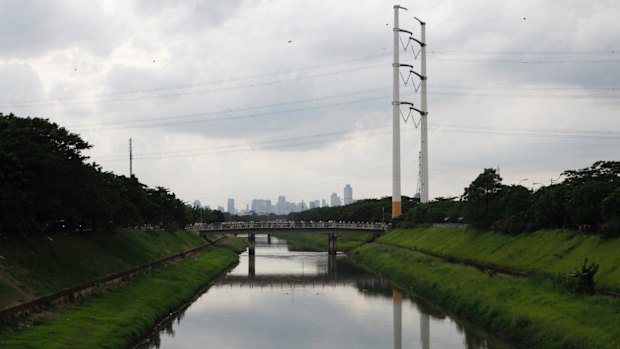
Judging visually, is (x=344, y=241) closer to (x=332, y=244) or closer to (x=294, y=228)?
(x=332, y=244)

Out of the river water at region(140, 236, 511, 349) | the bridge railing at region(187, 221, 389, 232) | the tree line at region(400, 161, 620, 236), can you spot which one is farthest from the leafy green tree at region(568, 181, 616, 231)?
the bridge railing at region(187, 221, 389, 232)

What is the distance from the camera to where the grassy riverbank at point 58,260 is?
3743 cm

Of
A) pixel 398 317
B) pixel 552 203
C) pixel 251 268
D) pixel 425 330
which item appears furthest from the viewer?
pixel 251 268

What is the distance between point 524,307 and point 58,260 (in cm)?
3005

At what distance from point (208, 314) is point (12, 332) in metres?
Result: 19.4

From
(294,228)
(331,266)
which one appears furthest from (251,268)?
(294,228)

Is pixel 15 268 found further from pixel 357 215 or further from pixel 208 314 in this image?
pixel 357 215

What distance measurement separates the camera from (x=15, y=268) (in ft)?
129

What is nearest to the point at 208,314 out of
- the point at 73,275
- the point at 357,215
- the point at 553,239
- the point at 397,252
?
the point at 73,275

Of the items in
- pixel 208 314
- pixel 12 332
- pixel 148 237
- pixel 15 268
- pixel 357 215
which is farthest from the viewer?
pixel 357 215

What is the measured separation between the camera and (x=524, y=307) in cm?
3734

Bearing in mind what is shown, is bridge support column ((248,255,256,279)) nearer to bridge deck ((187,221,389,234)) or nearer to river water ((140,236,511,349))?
river water ((140,236,511,349))

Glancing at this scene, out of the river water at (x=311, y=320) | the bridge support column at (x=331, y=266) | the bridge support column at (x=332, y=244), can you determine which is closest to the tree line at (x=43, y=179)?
the river water at (x=311, y=320)

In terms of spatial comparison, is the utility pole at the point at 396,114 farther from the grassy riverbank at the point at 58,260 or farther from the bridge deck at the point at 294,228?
the grassy riverbank at the point at 58,260
